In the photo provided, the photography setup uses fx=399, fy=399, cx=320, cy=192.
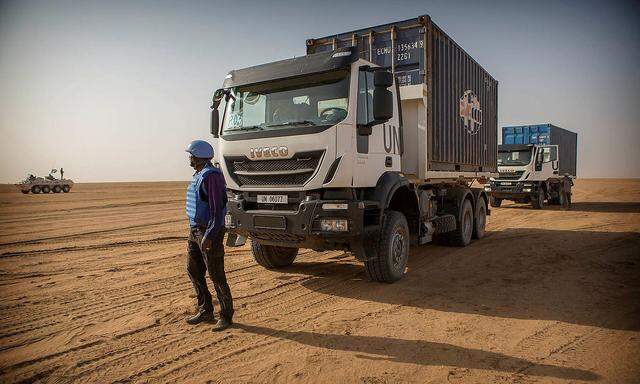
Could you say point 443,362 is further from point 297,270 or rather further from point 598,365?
point 297,270

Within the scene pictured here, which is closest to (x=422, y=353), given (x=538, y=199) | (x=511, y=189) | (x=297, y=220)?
(x=297, y=220)

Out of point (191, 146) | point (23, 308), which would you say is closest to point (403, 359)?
point (191, 146)

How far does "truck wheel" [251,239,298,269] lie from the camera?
6883mm

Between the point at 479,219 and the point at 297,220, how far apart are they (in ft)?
21.5

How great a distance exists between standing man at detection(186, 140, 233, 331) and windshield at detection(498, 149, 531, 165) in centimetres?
1620

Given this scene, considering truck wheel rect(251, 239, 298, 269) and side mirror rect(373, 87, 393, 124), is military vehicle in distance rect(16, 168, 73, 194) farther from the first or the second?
side mirror rect(373, 87, 393, 124)

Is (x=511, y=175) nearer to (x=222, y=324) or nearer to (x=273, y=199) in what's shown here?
(x=273, y=199)

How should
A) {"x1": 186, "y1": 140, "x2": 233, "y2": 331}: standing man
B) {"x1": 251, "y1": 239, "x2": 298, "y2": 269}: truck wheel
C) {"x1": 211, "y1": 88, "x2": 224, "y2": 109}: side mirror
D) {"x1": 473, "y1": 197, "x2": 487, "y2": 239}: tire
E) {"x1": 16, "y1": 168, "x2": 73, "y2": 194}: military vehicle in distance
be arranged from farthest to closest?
{"x1": 16, "y1": 168, "x2": 73, "y2": 194}: military vehicle in distance → {"x1": 473, "y1": 197, "x2": 487, "y2": 239}: tire → {"x1": 251, "y1": 239, "x2": 298, "y2": 269}: truck wheel → {"x1": 211, "y1": 88, "x2": 224, "y2": 109}: side mirror → {"x1": 186, "y1": 140, "x2": 233, "y2": 331}: standing man

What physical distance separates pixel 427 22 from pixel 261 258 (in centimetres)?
500

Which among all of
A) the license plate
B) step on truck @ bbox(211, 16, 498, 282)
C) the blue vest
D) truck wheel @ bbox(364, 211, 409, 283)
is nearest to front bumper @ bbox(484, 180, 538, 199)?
step on truck @ bbox(211, 16, 498, 282)

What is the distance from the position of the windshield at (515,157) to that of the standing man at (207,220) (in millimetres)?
16204

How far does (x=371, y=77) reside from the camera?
5.66 metres

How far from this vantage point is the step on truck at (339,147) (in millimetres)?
5129

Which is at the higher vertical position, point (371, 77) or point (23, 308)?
point (371, 77)
